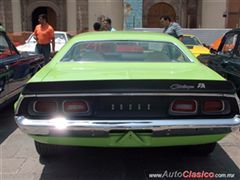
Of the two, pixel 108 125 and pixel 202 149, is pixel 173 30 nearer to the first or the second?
pixel 202 149

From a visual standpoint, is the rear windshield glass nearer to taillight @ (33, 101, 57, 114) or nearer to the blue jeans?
the blue jeans

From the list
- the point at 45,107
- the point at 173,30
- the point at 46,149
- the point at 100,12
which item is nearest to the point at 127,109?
the point at 45,107

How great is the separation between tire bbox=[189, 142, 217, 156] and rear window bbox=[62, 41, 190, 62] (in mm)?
937

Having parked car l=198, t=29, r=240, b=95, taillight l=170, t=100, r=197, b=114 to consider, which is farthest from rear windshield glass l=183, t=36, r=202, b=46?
taillight l=170, t=100, r=197, b=114

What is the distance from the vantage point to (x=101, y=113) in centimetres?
318

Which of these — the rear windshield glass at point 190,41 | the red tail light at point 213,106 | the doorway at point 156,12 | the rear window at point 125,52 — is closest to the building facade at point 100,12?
the doorway at point 156,12

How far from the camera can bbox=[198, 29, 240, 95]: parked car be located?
5223 mm

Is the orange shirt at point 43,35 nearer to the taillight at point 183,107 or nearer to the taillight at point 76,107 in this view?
the taillight at point 76,107

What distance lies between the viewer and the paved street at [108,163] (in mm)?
3697

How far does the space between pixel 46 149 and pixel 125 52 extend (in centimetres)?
135

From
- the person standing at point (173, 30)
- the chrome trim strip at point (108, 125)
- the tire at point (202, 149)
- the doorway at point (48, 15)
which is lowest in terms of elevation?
the tire at point (202, 149)

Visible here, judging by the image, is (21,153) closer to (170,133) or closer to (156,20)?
(170,133)

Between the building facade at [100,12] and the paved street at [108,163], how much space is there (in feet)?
72.3

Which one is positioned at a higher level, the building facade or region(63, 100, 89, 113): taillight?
the building facade
